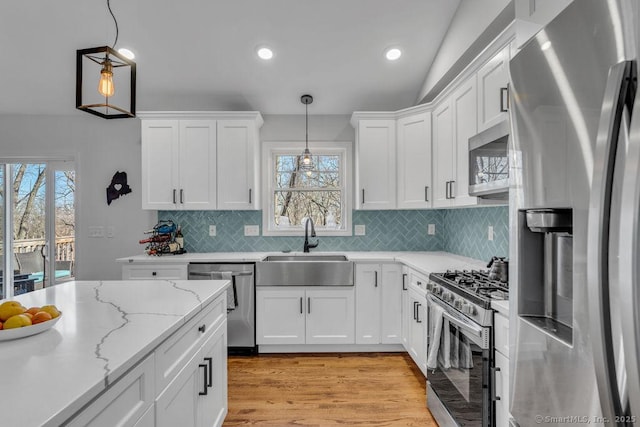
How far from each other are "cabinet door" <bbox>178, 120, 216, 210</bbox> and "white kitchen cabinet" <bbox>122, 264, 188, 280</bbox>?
0.65 metres

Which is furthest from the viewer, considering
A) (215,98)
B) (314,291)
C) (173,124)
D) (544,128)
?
(215,98)

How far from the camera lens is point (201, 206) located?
3.50 metres

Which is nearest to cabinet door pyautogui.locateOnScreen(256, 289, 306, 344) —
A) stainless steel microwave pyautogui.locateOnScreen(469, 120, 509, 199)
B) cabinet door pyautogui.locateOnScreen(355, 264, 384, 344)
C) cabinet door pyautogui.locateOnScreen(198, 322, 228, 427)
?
cabinet door pyautogui.locateOnScreen(355, 264, 384, 344)

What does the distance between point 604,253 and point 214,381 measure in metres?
1.80

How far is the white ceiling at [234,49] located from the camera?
2805 mm

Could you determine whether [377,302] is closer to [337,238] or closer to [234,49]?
[337,238]

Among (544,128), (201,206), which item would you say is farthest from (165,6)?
(544,128)

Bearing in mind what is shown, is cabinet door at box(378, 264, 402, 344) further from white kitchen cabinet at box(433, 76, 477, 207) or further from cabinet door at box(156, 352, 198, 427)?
cabinet door at box(156, 352, 198, 427)

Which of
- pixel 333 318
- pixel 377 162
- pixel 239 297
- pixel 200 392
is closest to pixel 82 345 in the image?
pixel 200 392

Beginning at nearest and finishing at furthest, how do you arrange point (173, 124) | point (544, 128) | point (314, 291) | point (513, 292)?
1. point (544, 128)
2. point (513, 292)
3. point (314, 291)
4. point (173, 124)

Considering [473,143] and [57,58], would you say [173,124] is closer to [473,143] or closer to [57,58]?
[57,58]

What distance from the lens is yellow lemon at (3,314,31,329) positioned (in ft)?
3.55

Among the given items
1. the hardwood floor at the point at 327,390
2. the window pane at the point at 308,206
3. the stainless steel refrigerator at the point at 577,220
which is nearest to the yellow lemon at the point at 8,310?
the hardwood floor at the point at 327,390

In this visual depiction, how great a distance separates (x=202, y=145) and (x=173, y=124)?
35 cm
